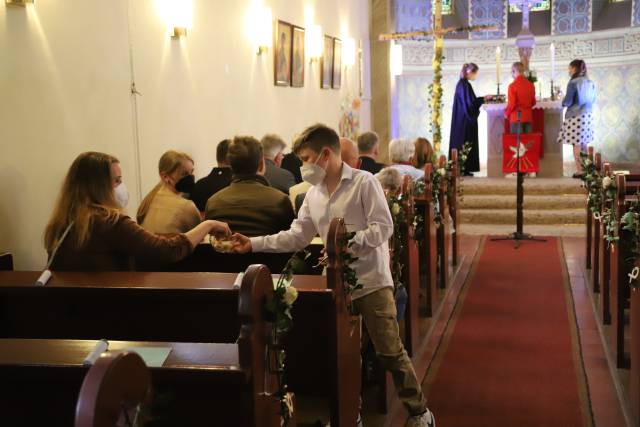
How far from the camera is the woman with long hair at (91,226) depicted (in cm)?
341

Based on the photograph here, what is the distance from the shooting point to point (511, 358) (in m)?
5.17

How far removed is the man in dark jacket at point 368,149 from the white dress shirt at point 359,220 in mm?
2996

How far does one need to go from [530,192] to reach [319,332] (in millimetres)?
8699

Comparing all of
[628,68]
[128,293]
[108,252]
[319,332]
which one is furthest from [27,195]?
[628,68]

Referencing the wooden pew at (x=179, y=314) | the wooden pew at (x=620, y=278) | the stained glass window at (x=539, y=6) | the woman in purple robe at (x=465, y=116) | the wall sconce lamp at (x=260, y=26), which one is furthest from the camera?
the stained glass window at (x=539, y=6)

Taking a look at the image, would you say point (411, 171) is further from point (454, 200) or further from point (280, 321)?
point (280, 321)

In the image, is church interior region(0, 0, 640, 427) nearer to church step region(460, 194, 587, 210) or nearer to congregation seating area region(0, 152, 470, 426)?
congregation seating area region(0, 152, 470, 426)

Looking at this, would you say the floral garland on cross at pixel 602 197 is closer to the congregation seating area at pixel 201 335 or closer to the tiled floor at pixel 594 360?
the tiled floor at pixel 594 360

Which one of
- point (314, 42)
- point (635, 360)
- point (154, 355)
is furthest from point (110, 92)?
point (314, 42)

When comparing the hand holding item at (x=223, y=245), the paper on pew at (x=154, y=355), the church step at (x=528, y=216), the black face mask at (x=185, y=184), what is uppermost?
the black face mask at (x=185, y=184)

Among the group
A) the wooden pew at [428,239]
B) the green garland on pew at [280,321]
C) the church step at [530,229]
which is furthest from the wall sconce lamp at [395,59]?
the green garland on pew at [280,321]

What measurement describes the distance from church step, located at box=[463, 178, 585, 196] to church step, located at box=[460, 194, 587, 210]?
93 mm

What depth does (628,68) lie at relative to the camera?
1498 centimetres

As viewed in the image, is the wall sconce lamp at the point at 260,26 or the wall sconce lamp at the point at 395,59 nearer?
the wall sconce lamp at the point at 260,26
